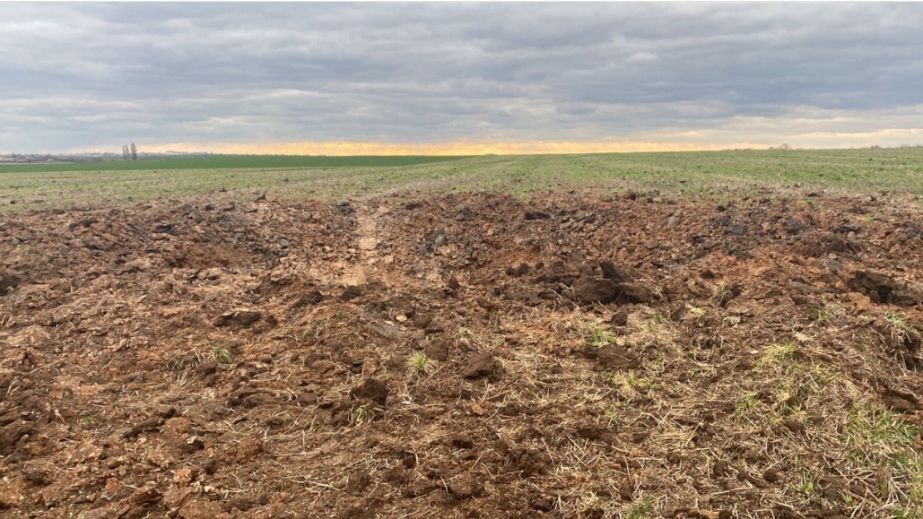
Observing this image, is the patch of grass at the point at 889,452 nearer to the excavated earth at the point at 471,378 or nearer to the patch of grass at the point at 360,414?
the excavated earth at the point at 471,378

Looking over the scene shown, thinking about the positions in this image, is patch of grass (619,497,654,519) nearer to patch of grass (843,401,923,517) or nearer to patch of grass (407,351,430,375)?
patch of grass (843,401,923,517)

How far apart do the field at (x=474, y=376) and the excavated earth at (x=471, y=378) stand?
23 millimetres

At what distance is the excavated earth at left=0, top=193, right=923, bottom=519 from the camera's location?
3.79 m

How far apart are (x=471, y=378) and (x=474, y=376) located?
1.3 inches

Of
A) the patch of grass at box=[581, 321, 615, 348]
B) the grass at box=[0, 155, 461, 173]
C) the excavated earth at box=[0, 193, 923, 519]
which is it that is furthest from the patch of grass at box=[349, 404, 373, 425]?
the grass at box=[0, 155, 461, 173]

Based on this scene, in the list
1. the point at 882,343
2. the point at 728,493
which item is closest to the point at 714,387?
the point at 728,493

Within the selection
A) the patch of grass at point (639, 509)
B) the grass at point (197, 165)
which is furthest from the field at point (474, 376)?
the grass at point (197, 165)

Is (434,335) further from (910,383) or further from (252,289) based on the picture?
(910,383)

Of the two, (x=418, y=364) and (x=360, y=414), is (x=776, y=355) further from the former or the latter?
(x=360, y=414)

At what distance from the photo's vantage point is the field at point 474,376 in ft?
12.4

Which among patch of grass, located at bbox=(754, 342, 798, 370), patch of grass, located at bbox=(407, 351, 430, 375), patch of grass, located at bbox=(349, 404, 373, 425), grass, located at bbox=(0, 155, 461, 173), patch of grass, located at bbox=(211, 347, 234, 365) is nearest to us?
patch of grass, located at bbox=(349, 404, 373, 425)

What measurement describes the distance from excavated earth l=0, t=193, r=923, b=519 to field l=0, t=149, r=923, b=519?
2 centimetres

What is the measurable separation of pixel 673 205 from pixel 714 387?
31.5ft

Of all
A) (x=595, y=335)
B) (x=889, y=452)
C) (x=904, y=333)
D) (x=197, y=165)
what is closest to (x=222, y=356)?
(x=595, y=335)
